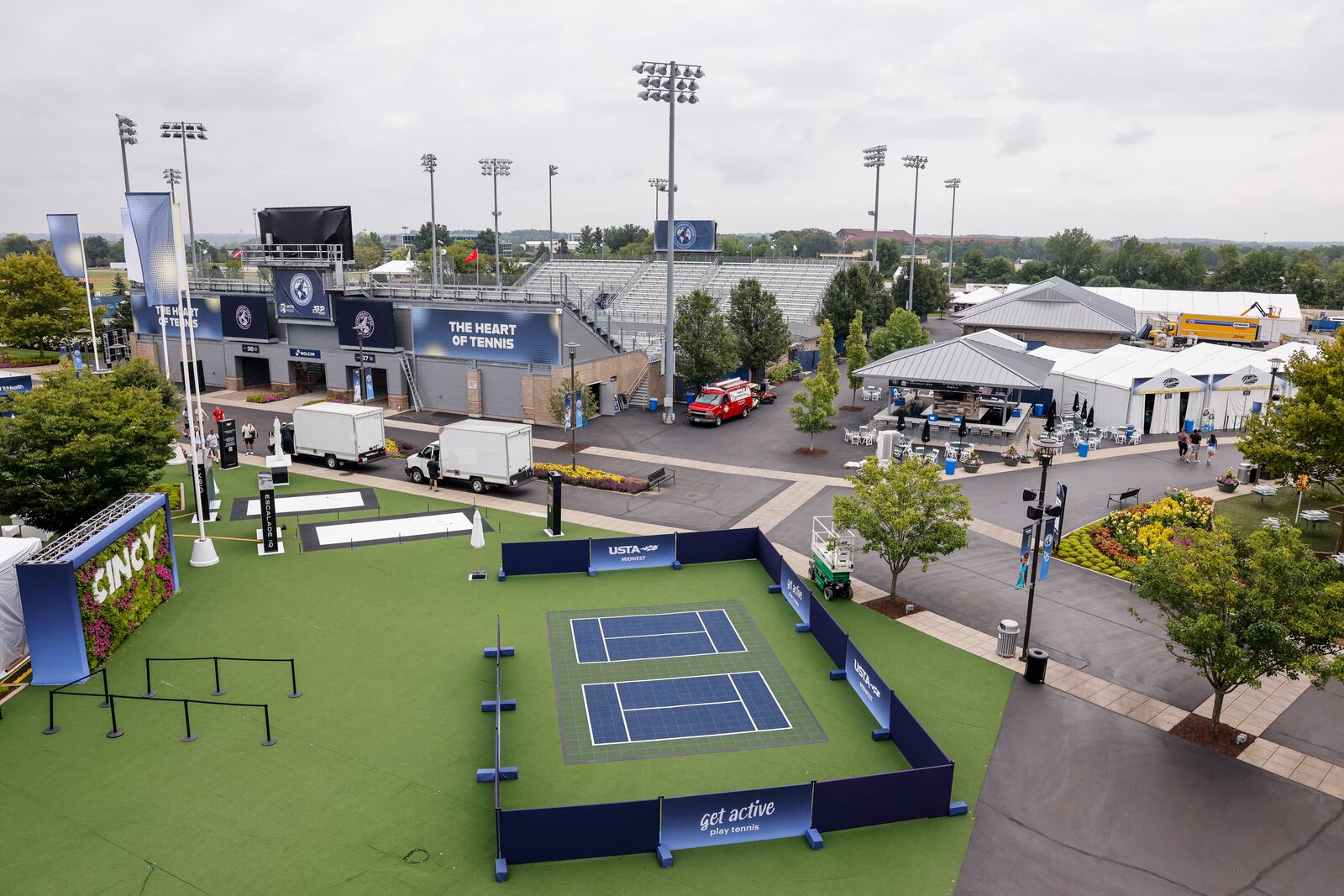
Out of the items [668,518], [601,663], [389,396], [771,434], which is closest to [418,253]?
[389,396]

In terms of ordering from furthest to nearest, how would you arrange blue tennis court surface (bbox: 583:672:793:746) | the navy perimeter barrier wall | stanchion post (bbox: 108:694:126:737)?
blue tennis court surface (bbox: 583:672:793:746) < stanchion post (bbox: 108:694:126:737) < the navy perimeter barrier wall

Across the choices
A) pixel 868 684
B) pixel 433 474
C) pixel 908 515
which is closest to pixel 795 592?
pixel 908 515

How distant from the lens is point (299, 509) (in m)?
30.0

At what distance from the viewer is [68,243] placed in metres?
36.1

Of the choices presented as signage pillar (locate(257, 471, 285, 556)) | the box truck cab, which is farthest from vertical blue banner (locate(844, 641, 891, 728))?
the box truck cab

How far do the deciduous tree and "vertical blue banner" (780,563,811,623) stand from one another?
1869 mm

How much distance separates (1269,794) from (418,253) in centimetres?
15338

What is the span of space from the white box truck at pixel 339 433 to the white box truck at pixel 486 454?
151 inches

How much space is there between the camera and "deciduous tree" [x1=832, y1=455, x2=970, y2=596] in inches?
840

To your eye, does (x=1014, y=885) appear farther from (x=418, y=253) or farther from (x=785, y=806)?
(x=418, y=253)

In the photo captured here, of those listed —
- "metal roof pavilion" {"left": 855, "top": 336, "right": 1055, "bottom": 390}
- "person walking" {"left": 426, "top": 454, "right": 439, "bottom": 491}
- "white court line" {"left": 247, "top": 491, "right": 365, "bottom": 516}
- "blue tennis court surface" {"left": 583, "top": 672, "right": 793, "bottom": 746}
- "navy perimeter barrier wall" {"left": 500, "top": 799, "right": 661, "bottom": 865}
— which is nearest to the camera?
"navy perimeter barrier wall" {"left": 500, "top": 799, "right": 661, "bottom": 865}

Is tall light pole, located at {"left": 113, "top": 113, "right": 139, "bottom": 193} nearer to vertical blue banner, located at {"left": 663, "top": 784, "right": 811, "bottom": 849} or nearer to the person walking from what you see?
the person walking

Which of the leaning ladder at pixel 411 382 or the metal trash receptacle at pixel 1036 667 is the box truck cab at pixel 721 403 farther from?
the metal trash receptacle at pixel 1036 667

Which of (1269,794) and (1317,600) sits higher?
(1317,600)
